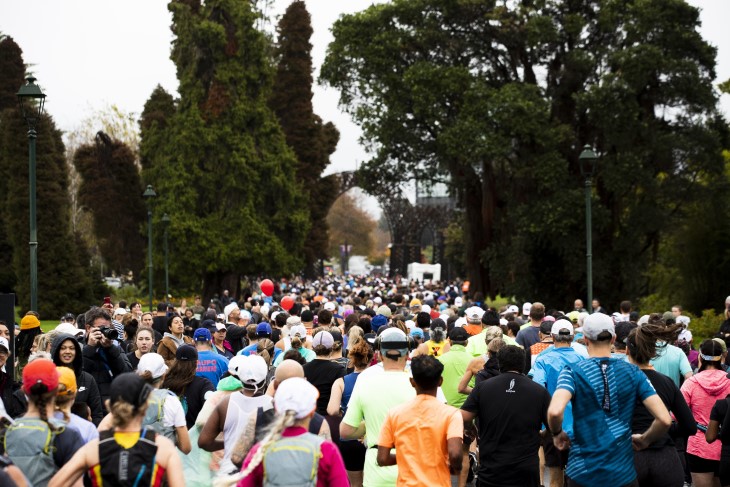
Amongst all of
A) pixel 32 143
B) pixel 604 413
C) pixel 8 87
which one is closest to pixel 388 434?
pixel 604 413

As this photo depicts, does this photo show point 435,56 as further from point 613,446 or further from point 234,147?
Answer: point 613,446

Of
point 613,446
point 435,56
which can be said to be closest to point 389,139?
point 435,56

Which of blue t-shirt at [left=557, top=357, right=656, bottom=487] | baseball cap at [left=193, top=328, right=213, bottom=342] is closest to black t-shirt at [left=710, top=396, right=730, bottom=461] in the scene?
blue t-shirt at [left=557, top=357, right=656, bottom=487]

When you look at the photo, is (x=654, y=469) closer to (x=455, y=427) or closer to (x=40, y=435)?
(x=455, y=427)

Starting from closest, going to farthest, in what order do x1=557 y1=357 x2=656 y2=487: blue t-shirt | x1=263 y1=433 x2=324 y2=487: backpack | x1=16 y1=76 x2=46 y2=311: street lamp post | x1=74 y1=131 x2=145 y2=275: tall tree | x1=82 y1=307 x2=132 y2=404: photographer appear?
x1=263 y1=433 x2=324 y2=487: backpack < x1=557 y1=357 x2=656 y2=487: blue t-shirt < x1=82 y1=307 x2=132 y2=404: photographer < x1=16 y1=76 x2=46 y2=311: street lamp post < x1=74 y1=131 x2=145 y2=275: tall tree

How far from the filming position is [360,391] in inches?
285

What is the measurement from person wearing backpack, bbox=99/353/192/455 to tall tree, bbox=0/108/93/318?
37278 mm

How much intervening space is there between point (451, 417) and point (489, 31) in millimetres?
33294

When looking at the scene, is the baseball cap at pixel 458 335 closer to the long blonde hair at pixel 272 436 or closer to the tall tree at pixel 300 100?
the long blonde hair at pixel 272 436

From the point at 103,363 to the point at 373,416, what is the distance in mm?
4115

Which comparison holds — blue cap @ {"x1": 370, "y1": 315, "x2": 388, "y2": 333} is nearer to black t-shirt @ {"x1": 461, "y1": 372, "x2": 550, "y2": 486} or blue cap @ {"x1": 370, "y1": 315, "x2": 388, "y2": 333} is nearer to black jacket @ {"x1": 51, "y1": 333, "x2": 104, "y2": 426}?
black jacket @ {"x1": 51, "y1": 333, "x2": 104, "y2": 426}

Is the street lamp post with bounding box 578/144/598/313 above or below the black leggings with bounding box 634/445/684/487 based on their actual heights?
above

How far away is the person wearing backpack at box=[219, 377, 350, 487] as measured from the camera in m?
5.36

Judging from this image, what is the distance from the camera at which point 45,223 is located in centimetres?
4391
